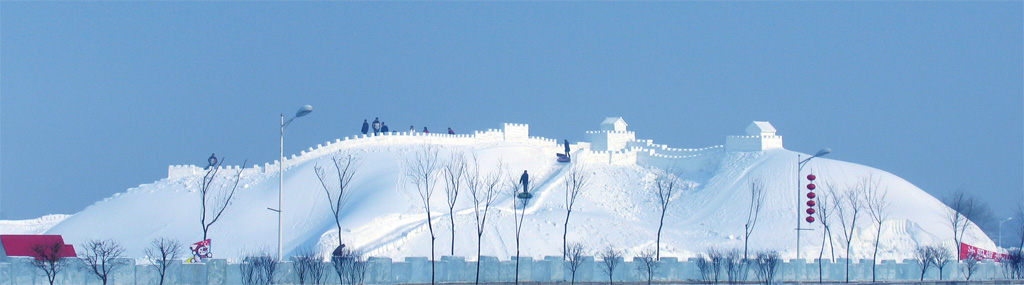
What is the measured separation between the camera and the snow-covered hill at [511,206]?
46875 mm

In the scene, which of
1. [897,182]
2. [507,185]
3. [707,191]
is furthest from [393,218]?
[897,182]

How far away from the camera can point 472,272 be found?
107ft

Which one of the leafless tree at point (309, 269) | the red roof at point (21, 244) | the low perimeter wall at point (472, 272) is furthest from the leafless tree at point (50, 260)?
the leafless tree at point (309, 269)

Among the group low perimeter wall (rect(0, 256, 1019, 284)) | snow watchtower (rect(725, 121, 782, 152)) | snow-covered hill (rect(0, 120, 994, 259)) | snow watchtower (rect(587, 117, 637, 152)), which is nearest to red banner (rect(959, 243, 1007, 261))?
snow-covered hill (rect(0, 120, 994, 259))

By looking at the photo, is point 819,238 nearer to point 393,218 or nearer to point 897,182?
point 897,182

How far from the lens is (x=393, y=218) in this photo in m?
49.2

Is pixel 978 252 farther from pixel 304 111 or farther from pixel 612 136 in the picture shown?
pixel 304 111

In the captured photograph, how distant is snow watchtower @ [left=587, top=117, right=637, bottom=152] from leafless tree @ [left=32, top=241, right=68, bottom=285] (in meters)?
47.8

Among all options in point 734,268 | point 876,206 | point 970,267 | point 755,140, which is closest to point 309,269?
point 734,268

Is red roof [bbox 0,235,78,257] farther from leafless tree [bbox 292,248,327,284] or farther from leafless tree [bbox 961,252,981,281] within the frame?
leafless tree [bbox 961,252,981,281]

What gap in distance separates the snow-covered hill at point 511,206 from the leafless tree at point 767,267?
9.86 metres

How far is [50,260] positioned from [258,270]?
17.7 feet

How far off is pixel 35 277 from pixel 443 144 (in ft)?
133

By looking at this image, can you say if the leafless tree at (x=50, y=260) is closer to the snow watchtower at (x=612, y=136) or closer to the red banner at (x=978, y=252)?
the red banner at (x=978, y=252)
